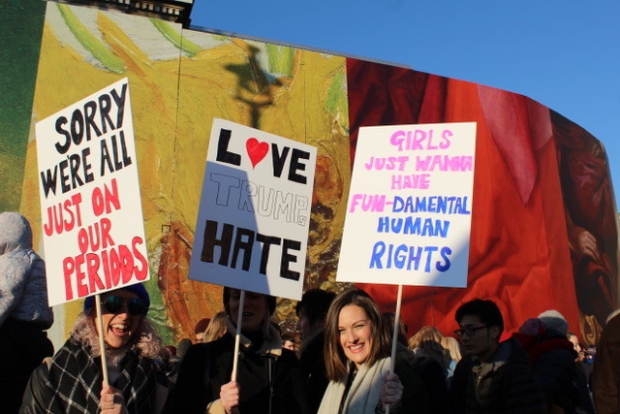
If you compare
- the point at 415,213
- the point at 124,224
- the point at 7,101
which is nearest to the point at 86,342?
the point at 124,224

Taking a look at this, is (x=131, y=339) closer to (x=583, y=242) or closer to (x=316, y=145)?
(x=316, y=145)

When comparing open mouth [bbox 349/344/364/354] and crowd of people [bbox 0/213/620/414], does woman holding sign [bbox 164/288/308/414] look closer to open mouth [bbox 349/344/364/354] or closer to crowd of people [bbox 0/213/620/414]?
crowd of people [bbox 0/213/620/414]

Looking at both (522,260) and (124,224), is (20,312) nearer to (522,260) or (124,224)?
(124,224)

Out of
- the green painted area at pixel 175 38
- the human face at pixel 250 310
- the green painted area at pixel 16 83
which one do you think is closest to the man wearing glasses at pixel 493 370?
the human face at pixel 250 310

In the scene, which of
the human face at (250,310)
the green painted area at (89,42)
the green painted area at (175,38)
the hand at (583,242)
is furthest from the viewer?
the hand at (583,242)

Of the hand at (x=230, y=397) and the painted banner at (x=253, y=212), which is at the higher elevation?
the painted banner at (x=253, y=212)

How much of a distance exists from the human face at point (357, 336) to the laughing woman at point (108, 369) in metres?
0.90

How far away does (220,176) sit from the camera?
4.55 metres

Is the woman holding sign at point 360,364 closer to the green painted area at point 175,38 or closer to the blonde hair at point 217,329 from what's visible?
the blonde hair at point 217,329

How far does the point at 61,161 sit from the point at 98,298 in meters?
0.84

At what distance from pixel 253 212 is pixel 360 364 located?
1061 millimetres

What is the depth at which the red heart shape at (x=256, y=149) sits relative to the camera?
469 cm

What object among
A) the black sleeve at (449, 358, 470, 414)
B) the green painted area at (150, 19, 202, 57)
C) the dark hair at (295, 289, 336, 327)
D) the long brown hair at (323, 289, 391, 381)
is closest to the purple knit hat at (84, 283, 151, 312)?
the long brown hair at (323, 289, 391, 381)

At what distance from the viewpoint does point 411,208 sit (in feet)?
15.8
